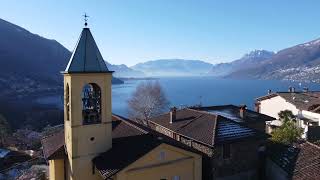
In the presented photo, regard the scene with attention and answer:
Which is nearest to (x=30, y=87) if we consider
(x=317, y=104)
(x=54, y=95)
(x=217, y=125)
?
(x=54, y=95)

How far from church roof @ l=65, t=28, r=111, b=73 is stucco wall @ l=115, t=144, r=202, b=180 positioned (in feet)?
17.0

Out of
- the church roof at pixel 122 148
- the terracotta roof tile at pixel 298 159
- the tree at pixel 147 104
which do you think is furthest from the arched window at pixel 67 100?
the tree at pixel 147 104

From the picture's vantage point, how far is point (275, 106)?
54.7 meters

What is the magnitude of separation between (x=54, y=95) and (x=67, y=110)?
502ft

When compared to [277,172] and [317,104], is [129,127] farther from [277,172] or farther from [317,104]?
[317,104]

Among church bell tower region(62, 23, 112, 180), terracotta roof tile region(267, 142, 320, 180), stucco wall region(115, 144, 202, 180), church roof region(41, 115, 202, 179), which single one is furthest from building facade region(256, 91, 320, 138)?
church bell tower region(62, 23, 112, 180)

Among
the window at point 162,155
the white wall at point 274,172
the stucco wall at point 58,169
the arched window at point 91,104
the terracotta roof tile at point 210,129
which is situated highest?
the arched window at point 91,104

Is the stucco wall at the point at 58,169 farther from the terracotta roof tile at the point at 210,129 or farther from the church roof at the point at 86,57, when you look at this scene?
the terracotta roof tile at the point at 210,129

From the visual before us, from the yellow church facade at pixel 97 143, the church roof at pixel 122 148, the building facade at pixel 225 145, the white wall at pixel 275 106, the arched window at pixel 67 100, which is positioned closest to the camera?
the church roof at pixel 122 148

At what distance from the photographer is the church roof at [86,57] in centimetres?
1969

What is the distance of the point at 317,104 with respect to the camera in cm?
4872

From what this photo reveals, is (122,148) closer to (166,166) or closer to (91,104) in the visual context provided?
(166,166)

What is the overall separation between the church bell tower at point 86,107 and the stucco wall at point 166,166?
2.16 metres

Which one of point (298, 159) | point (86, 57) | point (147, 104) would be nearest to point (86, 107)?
point (86, 57)
